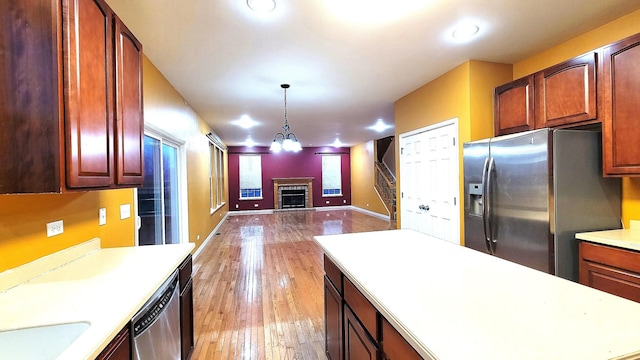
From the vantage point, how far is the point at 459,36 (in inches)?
97.8

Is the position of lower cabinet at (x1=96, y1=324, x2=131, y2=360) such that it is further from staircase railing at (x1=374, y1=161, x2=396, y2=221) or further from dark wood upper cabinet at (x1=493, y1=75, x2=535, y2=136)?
staircase railing at (x1=374, y1=161, x2=396, y2=221)

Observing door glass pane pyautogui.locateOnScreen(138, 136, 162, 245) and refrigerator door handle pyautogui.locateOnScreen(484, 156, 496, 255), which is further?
door glass pane pyautogui.locateOnScreen(138, 136, 162, 245)

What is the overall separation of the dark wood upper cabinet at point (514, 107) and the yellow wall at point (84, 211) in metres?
3.66

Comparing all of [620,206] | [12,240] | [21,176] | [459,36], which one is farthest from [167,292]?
[620,206]

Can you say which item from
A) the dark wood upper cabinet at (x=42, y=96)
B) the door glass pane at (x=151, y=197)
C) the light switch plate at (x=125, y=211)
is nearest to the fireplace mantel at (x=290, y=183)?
the door glass pane at (x=151, y=197)

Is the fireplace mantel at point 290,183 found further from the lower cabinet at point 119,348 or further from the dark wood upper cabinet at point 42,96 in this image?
the lower cabinet at point 119,348

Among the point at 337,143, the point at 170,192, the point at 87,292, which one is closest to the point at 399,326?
the point at 87,292

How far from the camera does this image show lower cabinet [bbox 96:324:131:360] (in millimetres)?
959

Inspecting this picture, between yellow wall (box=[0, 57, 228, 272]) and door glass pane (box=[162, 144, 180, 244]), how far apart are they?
24 centimetres

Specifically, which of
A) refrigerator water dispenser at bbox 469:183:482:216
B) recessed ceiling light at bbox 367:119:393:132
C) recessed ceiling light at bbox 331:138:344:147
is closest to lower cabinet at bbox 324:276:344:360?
refrigerator water dispenser at bbox 469:183:482:216

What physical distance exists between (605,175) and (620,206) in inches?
17.7

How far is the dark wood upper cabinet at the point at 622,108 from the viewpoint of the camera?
1.85 metres

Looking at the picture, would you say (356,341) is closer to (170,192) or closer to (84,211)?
(84,211)

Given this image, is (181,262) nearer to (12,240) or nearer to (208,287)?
(12,240)
